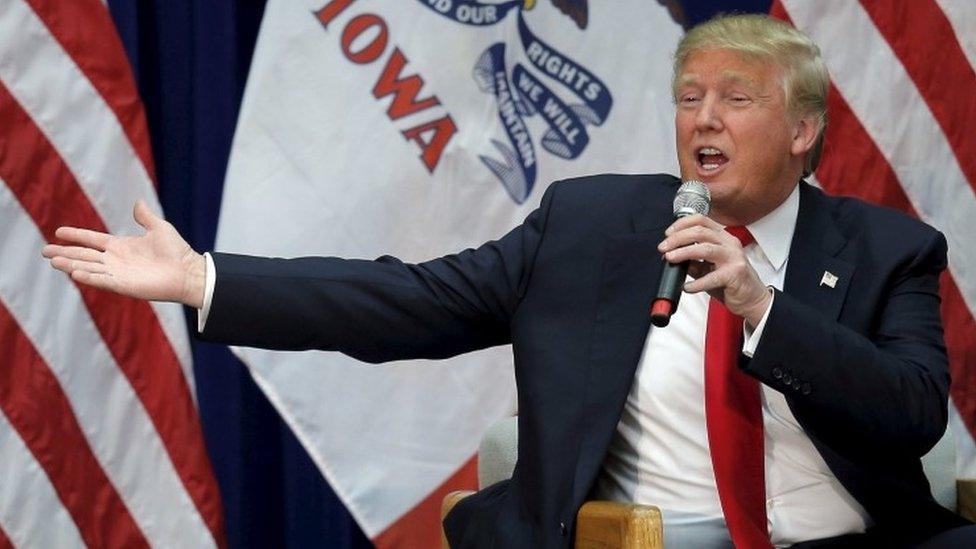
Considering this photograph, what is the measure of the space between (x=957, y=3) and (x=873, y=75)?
0.29 meters

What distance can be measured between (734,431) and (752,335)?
225mm

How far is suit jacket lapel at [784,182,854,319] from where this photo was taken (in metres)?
2.56

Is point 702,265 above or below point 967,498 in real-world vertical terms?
above

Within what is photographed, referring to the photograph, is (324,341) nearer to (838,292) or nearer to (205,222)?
(838,292)

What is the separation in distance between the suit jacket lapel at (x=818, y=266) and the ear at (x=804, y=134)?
0.11 metres

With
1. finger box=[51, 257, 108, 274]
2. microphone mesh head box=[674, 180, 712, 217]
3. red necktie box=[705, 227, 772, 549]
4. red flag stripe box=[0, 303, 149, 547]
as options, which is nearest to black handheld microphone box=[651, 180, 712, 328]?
microphone mesh head box=[674, 180, 712, 217]

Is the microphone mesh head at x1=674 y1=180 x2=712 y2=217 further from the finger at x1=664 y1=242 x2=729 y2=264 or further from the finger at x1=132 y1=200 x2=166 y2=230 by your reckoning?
the finger at x1=132 y1=200 x2=166 y2=230

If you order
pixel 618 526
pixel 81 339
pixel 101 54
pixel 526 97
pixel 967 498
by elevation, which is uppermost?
pixel 101 54

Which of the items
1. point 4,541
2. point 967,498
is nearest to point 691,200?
point 967,498

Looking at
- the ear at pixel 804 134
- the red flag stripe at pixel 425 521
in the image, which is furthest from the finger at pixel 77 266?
the red flag stripe at pixel 425 521

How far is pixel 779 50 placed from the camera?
8.81ft

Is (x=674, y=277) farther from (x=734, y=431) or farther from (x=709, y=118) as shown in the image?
(x=709, y=118)

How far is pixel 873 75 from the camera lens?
4.05m

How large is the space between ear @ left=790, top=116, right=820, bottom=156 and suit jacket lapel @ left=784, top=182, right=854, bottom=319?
0.11 m
